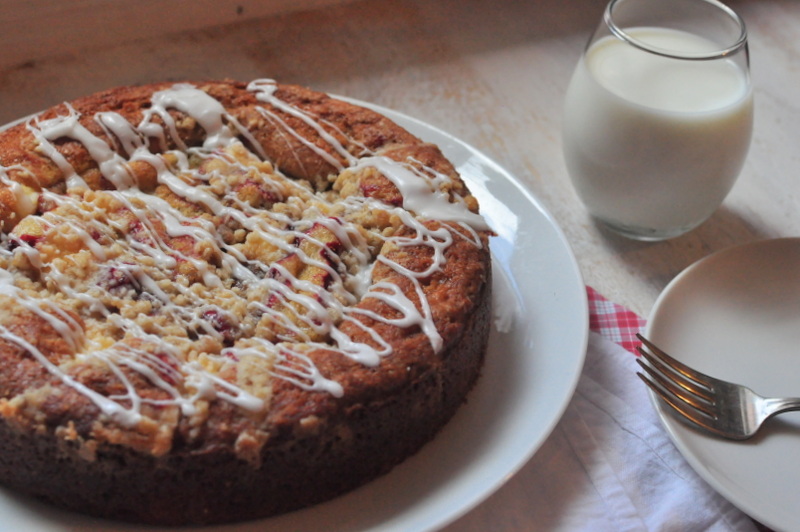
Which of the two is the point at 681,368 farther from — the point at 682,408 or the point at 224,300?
the point at 224,300

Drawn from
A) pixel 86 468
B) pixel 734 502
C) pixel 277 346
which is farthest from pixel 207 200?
pixel 734 502

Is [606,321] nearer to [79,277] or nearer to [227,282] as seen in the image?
[227,282]

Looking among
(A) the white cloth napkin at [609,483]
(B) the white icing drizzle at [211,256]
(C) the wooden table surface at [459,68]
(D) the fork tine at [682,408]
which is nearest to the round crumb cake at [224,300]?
(B) the white icing drizzle at [211,256]

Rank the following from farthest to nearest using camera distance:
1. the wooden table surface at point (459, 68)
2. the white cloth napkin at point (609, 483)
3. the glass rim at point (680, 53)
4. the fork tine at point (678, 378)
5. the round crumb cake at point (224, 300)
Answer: the wooden table surface at point (459, 68)
the glass rim at point (680, 53)
the fork tine at point (678, 378)
the white cloth napkin at point (609, 483)
the round crumb cake at point (224, 300)

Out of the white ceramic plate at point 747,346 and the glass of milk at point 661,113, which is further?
the glass of milk at point 661,113

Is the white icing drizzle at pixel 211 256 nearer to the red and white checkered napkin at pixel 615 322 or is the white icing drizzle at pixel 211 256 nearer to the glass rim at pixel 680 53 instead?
the red and white checkered napkin at pixel 615 322

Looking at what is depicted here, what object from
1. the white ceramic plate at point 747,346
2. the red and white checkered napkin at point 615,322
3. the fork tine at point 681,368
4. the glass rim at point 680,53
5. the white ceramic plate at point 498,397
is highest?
the glass rim at point 680,53
